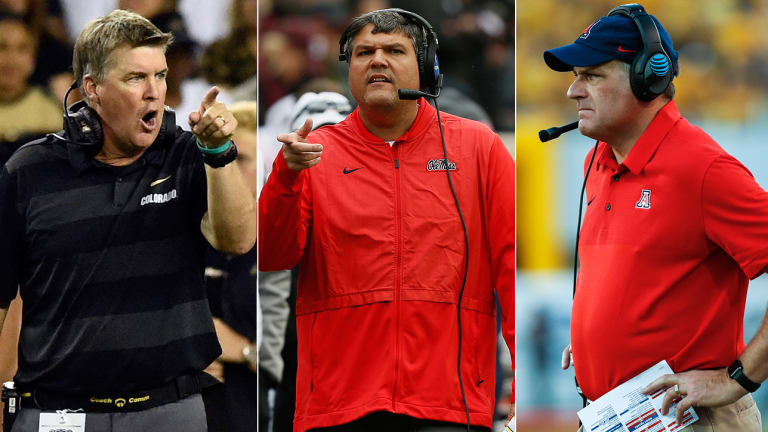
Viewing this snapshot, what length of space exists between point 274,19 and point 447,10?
0.65m

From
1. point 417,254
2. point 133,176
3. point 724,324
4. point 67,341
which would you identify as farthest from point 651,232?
point 67,341

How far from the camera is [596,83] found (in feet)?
8.00

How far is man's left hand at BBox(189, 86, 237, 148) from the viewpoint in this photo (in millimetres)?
2338

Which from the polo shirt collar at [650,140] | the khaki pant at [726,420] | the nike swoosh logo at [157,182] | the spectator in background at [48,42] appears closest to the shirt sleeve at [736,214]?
the polo shirt collar at [650,140]

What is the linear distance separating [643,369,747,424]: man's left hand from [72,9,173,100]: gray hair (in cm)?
173

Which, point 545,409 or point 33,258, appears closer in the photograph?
point 33,258

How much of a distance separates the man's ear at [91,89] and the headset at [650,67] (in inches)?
59.1

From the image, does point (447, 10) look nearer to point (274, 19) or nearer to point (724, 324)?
point (274, 19)

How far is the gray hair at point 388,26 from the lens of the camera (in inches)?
103

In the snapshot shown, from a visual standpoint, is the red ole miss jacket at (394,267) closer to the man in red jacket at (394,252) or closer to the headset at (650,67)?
the man in red jacket at (394,252)

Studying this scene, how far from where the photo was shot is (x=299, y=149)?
2324 millimetres

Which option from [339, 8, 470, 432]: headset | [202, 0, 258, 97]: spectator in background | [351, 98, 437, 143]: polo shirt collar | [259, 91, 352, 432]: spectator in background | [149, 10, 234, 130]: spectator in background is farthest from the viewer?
[259, 91, 352, 432]: spectator in background

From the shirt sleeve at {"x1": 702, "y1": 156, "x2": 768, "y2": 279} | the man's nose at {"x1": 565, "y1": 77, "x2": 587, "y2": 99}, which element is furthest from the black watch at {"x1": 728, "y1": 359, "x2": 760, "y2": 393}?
the man's nose at {"x1": 565, "y1": 77, "x2": 587, "y2": 99}

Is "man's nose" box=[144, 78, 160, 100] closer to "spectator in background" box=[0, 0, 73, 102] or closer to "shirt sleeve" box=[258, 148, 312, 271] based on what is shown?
"spectator in background" box=[0, 0, 73, 102]
